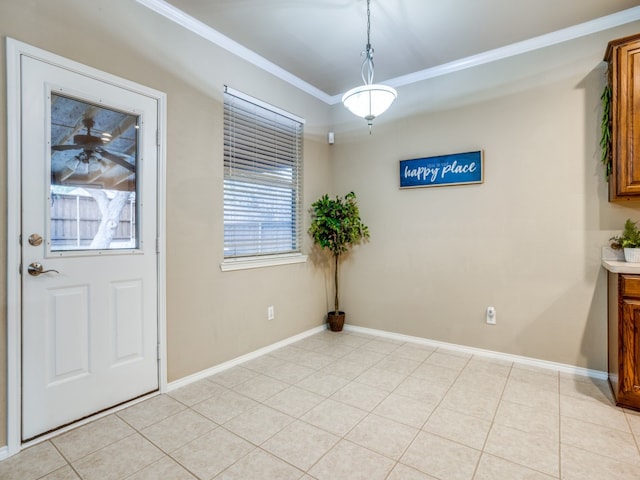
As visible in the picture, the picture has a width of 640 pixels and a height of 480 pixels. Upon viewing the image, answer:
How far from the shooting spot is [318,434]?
6.43 ft

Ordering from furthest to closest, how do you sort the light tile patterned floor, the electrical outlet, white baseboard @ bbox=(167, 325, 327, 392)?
the electrical outlet, white baseboard @ bbox=(167, 325, 327, 392), the light tile patterned floor

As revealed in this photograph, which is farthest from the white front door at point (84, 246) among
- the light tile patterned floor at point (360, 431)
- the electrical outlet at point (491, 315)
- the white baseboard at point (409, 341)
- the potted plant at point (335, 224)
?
the electrical outlet at point (491, 315)

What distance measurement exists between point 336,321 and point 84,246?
8.71ft

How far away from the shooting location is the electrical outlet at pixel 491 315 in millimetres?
3117

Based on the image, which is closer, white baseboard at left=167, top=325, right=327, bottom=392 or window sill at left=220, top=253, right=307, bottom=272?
white baseboard at left=167, top=325, right=327, bottom=392

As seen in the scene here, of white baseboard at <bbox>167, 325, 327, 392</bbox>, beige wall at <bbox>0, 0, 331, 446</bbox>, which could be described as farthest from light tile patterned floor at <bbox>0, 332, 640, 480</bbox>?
beige wall at <bbox>0, 0, 331, 446</bbox>

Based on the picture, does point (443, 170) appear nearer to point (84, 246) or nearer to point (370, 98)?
point (370, 98)

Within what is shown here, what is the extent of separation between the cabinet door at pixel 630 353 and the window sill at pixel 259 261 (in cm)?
268

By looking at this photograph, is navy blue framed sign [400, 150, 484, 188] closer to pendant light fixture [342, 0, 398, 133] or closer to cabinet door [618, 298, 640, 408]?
pendant light fixture [342, 0, 398, 133]

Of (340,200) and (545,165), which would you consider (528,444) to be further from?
(340,200)

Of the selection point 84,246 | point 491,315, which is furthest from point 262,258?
point 491,315

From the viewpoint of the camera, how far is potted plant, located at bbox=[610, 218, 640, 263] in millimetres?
2352

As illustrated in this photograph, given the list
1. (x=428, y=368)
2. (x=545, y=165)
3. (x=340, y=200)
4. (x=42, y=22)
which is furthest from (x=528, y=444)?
(x=42, y=22)

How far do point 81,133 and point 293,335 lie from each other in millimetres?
2579
